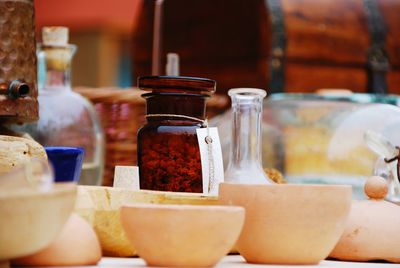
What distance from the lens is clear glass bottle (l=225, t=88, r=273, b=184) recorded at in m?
0.95

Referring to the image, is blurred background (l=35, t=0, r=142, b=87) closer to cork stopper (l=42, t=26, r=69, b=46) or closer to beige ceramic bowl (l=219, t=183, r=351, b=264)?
cork stopper (l=42, t=26, r=69, b=46)

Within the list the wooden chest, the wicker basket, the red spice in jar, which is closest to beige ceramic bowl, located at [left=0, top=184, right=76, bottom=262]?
the red spice in jar

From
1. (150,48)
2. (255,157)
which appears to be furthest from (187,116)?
(150,48)

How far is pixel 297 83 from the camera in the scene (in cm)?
226

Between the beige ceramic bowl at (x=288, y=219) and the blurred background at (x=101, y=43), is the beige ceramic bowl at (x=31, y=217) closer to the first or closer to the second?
the beige ceramic bowl at (x=288, y=219)

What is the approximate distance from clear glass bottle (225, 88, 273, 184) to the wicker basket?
27.3 inches

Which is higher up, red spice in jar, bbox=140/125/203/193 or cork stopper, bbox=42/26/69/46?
cork stopper, bbox=42/26/69/46

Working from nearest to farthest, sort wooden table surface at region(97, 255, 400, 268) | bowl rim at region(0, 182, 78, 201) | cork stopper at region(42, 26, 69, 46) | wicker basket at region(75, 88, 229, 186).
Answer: bowl rim at region(0, 182, 78, 201)
wooden table surface at region(97, 255, 400, 268)
cork stopper at region(42, 26, 69, 46)
wicker basket at region(75, 88, 229, 186)

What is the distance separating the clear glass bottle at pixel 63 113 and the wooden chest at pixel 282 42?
0.74 m

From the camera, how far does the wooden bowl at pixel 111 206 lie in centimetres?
85

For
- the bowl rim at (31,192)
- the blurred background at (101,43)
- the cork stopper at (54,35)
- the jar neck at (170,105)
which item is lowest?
the blurred background at (101,43)

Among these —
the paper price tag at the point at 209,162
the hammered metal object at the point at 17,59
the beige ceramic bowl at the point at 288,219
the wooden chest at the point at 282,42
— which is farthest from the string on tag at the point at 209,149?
the wooden chest at the point at 282,42

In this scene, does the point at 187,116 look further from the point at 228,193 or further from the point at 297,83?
the point at 297,83

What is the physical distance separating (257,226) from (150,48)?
5.33 ft
